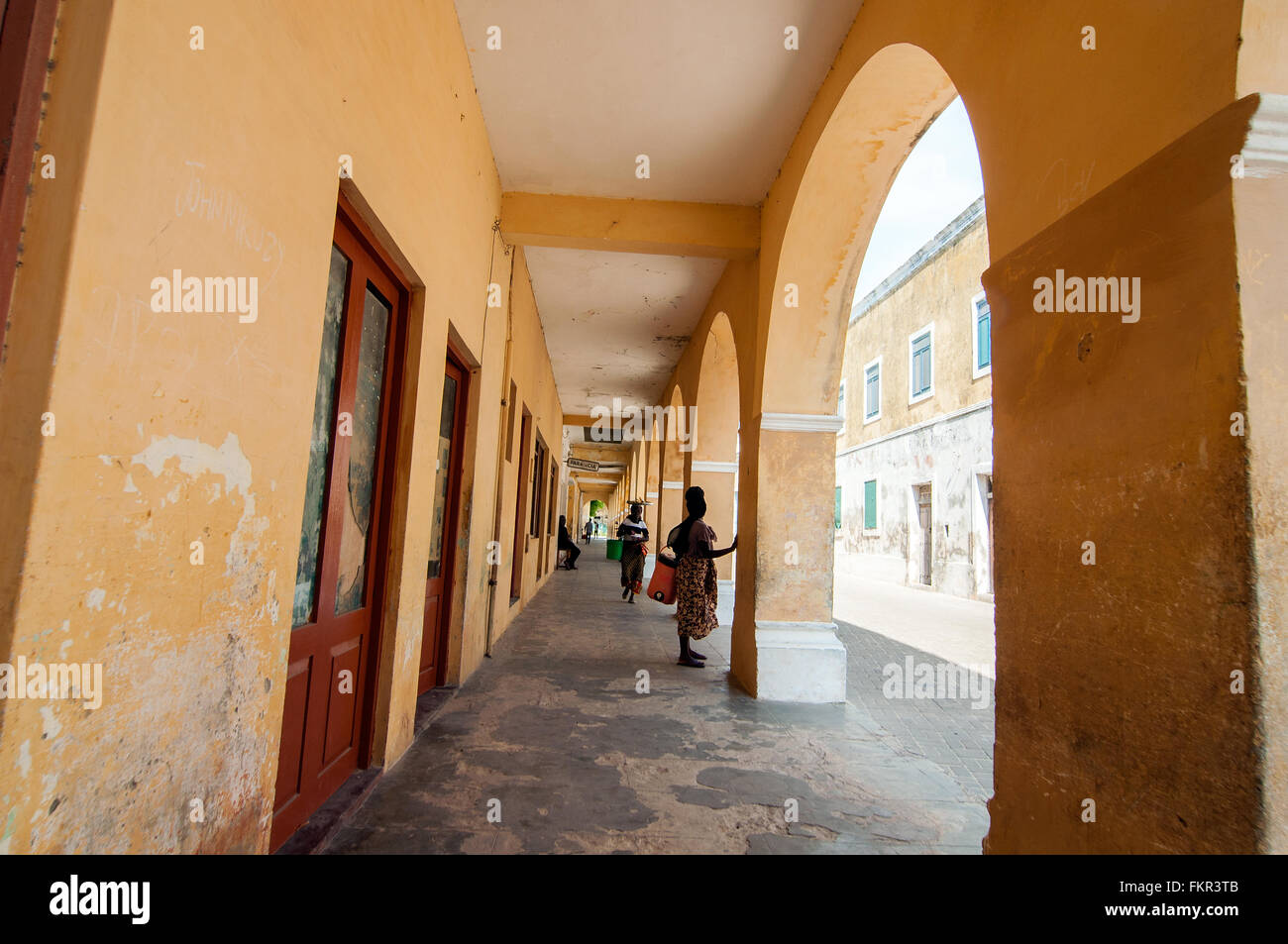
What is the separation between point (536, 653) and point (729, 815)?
344cm

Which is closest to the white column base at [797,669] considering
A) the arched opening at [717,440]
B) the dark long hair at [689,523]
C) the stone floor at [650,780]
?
the stone floor at [650,780]

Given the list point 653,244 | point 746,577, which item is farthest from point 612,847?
point 653,244

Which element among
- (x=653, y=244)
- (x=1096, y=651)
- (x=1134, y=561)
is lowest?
(x=1096, y=651)

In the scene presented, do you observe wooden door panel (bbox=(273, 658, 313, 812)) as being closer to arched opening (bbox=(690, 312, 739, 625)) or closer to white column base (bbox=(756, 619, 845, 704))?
white column base (bbox=(756, 619, 845, 704))

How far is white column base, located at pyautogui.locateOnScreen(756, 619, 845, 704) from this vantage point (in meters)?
4.89

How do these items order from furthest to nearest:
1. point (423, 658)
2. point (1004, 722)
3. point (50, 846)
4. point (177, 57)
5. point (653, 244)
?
point (653, 244), point (423, 658), point (1004, 722), point (177, 57), point (50, 846)

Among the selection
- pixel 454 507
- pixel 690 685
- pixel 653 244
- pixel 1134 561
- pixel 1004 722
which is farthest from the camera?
pixel 653 244

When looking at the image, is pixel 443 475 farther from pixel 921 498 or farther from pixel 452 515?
pixel 921 498

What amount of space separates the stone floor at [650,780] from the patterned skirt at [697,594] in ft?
1.92

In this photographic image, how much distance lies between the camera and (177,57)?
130 centimetres

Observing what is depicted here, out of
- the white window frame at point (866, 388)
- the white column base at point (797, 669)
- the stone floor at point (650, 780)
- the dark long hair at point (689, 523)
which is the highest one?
the white window frame at point (866, 388)

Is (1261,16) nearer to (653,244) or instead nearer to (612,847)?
(612,847)

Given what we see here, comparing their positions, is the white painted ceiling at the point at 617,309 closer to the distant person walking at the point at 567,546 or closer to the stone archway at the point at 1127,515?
the distant person walking at the point at 567,546

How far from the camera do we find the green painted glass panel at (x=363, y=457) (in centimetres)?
278
